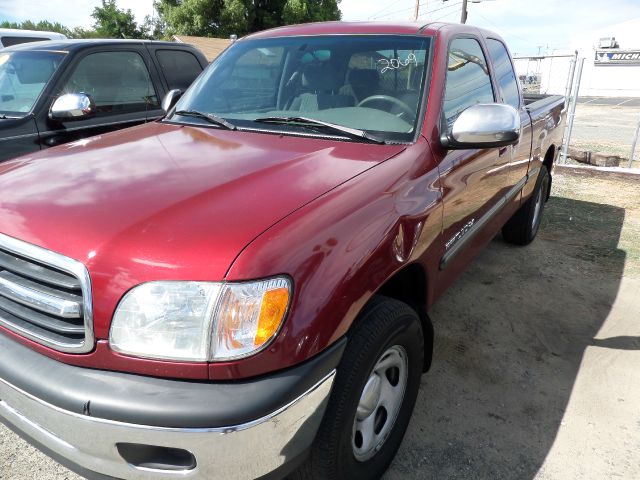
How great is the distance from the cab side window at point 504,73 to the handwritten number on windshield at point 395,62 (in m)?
1.14

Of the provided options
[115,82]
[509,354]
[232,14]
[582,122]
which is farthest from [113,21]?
[509,354]

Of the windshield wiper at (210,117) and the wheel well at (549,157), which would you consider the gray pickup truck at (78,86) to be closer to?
the windshield wiper at (210,117)

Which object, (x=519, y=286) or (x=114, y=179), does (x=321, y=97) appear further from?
(x=519, y=286)

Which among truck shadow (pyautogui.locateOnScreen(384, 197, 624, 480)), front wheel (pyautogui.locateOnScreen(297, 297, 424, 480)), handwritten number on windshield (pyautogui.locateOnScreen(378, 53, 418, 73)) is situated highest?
handwritten number on windshield (pyautogui.locateOnScreen(378, 53, 418, 73))

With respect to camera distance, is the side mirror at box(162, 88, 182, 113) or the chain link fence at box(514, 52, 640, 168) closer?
the side mirror at box(162, 88, 182, 113)

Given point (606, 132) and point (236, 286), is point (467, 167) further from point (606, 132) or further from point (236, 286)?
point (606, 132)

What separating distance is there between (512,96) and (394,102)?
173 centimetres

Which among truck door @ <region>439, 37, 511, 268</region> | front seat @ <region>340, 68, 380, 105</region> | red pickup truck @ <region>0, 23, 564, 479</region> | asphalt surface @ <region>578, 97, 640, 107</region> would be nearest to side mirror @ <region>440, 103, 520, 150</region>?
red pickup truck @ <region>0, 23, 564, 479</region>

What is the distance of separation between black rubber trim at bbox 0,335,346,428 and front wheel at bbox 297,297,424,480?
200mm

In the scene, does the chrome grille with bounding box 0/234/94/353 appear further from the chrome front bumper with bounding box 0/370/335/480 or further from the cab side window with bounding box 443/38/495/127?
the cab side window with bounding box 443/38/495/127

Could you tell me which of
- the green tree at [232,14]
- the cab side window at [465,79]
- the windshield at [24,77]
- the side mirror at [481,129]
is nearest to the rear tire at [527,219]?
the cab side window at [465,79]

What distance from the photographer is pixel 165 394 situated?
1398mm

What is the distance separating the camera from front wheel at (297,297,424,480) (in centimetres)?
167

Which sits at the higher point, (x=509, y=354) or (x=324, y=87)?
(x=324, y=87)
